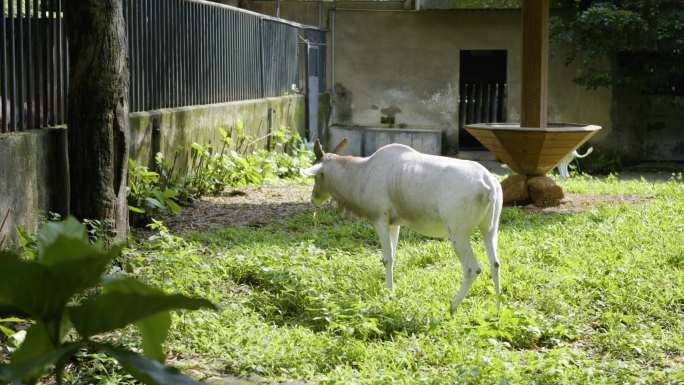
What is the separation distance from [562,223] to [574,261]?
2109 mm

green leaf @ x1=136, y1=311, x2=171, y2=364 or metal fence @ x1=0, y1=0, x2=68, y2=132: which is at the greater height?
metal fence @ x1=0, y1=0, x2=68, y2=132

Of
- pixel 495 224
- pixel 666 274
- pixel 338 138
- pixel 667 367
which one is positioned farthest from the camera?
pixel 338 138

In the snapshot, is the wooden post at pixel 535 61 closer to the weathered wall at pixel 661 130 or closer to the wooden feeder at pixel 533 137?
the wooden feeder at pixel 533 137

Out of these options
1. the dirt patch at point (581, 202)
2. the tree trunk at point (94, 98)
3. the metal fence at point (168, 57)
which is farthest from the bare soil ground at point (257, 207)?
the tree trunk at point (94, 98)

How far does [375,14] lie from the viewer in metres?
19.4

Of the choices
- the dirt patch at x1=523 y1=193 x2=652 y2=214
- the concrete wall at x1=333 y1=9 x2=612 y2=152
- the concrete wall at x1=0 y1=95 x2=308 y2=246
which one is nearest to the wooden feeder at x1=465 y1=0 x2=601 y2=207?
the dirt patch at x1=523 y1=193 x2=652 y2=214

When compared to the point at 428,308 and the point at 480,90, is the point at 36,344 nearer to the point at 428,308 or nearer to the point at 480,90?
the point at 428,308

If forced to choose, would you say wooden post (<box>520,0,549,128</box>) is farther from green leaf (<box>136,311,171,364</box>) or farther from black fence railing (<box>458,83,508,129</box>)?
green leaf (<box>136,311,171,364</box>)

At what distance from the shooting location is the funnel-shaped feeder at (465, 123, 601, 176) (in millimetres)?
10672

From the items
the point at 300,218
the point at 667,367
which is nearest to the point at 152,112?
the point at 300,218

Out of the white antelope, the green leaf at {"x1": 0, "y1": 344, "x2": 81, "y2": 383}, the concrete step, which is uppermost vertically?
the green leaf at {"x1": 0, "y1": 344, "x2": 81, "y2": 383}

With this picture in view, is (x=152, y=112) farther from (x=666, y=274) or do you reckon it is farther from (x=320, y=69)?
(x=320, y=69)

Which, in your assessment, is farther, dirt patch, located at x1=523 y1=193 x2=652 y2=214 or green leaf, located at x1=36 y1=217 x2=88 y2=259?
dirt patch, located at x1=523 y1=193 x2=652 y2=214

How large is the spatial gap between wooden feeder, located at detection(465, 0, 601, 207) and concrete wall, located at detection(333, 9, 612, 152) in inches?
304
